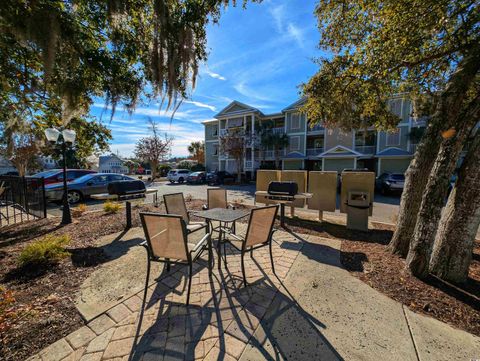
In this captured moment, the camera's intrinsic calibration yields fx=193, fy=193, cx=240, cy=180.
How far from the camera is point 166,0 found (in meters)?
2.63

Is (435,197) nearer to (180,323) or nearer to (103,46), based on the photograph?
(180,323)

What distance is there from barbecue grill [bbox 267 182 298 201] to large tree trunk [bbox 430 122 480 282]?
9.25ft

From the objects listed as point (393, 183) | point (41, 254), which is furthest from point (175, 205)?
point (393, 183)

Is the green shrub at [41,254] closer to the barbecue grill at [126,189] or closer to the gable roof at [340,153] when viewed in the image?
the barbecue grill at [126,189]

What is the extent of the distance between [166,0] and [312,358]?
4.37 metres

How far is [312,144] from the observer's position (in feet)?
69.0

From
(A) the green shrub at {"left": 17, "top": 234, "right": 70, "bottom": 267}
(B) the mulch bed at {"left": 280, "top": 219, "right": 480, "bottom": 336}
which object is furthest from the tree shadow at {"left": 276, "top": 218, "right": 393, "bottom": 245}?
(A) the green shrub at {"left": 17, "top": 234, "right": 70, "bottom": 267}

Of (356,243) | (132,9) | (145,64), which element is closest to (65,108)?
(145,64)

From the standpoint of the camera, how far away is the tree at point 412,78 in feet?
8.88

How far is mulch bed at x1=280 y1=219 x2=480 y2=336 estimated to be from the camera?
6.81 feet

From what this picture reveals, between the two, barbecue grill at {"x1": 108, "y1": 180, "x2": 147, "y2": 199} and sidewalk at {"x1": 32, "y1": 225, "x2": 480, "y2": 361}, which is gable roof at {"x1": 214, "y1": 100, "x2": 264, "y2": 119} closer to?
barbecue grill at {"x1": 108, "y1": 180, "x2": 147, "y2": 199}

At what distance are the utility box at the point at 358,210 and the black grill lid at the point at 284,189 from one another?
141 centimetres

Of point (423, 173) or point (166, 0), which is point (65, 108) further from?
point (423, 173)

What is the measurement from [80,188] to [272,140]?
16.1 metres
